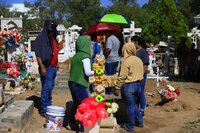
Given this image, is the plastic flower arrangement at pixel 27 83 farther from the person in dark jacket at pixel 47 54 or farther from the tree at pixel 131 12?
the tree at pixel 131 12

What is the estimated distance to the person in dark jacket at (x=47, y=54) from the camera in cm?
691

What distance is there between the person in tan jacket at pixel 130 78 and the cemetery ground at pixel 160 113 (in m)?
0.45

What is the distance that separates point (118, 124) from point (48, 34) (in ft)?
6.76

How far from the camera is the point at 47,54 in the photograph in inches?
273

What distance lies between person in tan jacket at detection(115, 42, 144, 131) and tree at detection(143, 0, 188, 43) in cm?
2182

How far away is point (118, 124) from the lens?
24.4 feet

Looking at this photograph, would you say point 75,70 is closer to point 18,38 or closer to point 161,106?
point 161,106

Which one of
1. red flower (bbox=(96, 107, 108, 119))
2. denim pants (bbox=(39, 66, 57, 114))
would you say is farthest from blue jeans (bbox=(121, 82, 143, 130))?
denim pants (bbox=(39, 66, 57, 114))

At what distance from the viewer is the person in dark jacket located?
691cm

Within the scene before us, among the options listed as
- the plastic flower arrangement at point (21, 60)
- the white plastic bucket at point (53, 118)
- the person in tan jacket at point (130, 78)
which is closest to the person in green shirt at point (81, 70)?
the white plastic bucket at point (53, 118)

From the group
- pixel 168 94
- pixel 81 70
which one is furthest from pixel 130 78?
pixel 168 94

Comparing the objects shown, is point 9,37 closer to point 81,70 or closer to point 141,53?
point 141,53

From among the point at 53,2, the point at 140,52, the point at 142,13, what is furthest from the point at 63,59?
the point at 53,2

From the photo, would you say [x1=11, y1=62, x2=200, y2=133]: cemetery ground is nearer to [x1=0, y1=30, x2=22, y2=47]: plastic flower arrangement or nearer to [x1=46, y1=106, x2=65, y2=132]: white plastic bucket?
[x1=46, y1=106, x2=65, y2=132]: white plastic bucket
